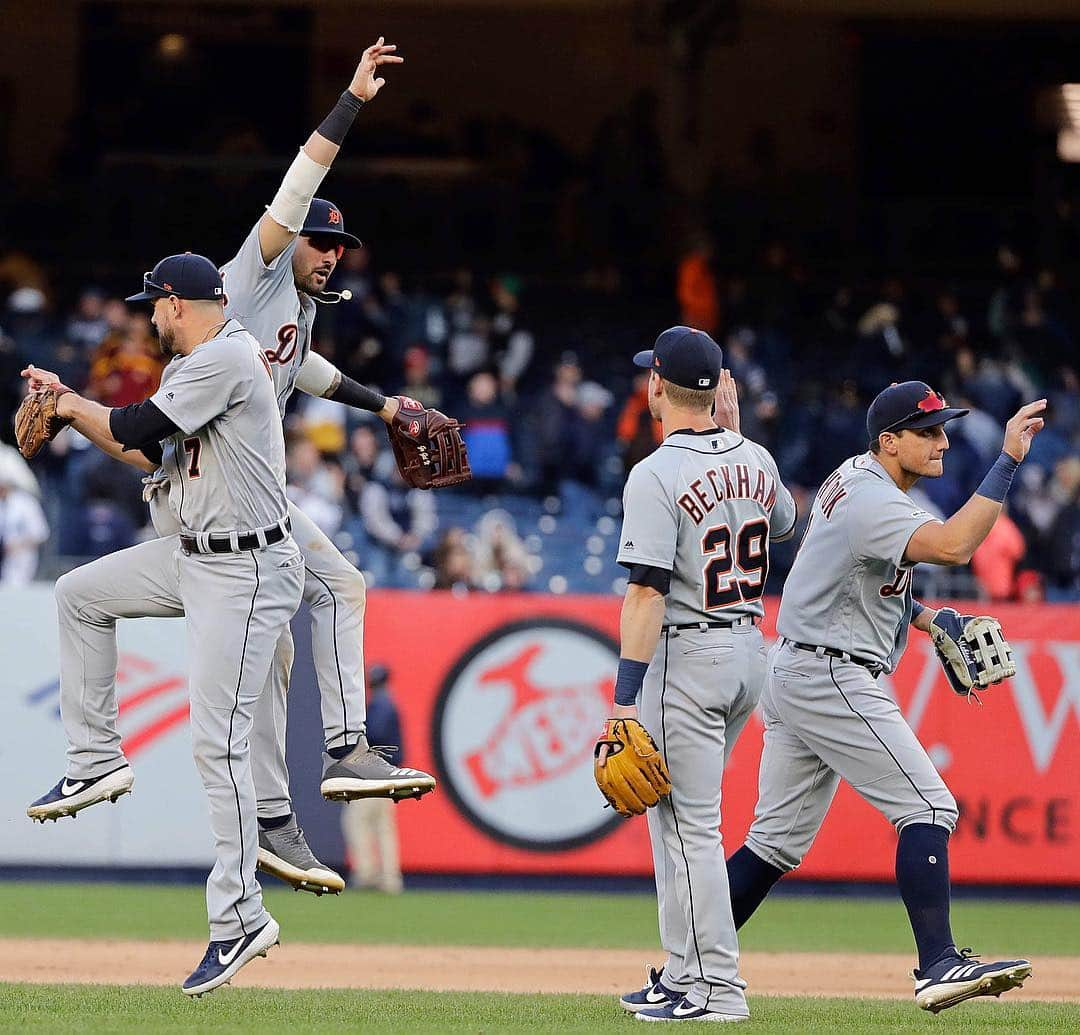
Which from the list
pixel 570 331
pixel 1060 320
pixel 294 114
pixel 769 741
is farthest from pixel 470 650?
pixel 294 114

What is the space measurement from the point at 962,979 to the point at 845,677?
1142mm

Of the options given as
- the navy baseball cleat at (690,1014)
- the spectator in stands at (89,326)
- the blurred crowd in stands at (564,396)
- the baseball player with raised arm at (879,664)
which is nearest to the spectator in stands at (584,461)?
the blurred crowd in stands at (564,396)

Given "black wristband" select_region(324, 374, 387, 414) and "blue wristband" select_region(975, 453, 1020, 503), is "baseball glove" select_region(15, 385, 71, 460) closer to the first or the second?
"black wristband" select_region(324, 374, 387, 414)

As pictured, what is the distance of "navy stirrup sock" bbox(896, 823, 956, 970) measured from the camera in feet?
22.3

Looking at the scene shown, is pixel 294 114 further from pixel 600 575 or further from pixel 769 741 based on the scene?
pixel 769 741

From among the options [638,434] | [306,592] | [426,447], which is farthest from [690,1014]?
[638,434]

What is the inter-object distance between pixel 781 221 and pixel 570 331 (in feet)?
10.7

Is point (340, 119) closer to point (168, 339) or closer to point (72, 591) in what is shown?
point (168, 339)

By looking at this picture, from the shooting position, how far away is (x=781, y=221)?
22000 mm

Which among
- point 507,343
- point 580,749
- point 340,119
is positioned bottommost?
point 580,749

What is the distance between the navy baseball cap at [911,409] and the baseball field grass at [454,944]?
2217 mm

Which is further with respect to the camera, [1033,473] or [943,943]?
[1033,473]

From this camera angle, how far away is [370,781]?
7191 mm

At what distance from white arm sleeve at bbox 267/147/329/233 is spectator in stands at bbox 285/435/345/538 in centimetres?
809
